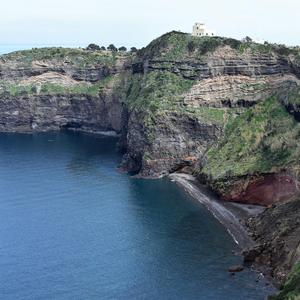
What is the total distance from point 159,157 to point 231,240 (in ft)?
192

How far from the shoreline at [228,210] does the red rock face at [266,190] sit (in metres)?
1.95

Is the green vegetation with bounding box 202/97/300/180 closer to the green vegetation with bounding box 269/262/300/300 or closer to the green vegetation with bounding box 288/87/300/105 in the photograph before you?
the green vegetation with bounding box 288/87/300/105

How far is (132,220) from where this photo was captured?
14988 cm

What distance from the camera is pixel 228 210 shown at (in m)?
154

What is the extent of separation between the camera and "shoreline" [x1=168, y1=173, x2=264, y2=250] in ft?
449

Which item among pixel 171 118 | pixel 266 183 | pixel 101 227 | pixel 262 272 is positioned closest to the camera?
pixel 262 272

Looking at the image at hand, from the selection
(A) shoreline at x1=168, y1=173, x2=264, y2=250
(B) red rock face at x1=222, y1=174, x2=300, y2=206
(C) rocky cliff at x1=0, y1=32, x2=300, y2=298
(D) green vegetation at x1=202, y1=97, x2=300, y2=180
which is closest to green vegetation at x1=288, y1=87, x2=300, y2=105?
(C) rocky cliff at x1=0, y1=32, x2=300, y2=298

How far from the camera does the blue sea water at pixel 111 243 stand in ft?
371

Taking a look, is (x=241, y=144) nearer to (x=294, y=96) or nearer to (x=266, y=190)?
(x=294, y=96)

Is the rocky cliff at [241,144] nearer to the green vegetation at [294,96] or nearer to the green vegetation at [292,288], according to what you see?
the green vegetation at [294,96]

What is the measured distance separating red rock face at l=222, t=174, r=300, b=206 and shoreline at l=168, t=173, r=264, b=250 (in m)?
1.95

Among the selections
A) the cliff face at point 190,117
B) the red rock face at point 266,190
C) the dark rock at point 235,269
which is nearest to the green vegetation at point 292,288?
the dark rock at point 235,269

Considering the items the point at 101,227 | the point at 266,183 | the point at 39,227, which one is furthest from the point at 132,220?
the point at 266,183

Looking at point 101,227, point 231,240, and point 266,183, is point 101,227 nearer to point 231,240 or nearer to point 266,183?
point 231,240
